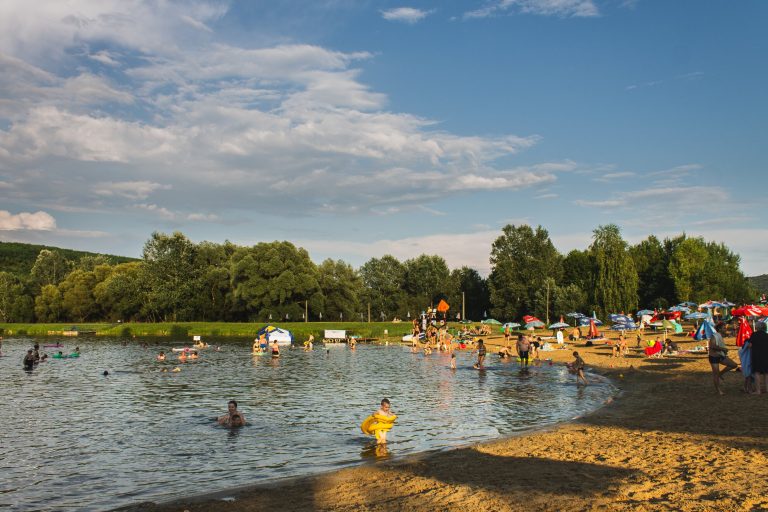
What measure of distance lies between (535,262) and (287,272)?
43.8 meters

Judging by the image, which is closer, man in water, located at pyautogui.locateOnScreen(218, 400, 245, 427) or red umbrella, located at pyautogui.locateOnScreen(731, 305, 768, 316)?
man in water, located at pyautogui.locateOnScreen(218, 400, 245, 427)

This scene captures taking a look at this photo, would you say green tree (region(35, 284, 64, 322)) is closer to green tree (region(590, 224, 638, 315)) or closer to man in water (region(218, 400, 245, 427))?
green tree (region(590, 224, 638, 315))

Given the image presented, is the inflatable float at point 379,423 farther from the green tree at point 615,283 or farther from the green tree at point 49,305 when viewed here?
the green tree at point 49,305

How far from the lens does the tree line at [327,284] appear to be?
89812mm

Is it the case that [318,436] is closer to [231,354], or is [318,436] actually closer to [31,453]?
[31,453]

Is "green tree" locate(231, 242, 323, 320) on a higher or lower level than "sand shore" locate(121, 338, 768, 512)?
higher

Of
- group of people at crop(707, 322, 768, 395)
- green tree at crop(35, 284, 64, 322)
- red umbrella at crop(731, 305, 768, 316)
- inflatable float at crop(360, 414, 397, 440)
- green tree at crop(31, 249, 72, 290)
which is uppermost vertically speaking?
green tree at crop(31, 249, 72, 290)

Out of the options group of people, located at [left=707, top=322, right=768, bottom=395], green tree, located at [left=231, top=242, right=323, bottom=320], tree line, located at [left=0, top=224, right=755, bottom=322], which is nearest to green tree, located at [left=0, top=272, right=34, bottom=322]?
tree line, located at [left=0, top=224, right=755, bottom=322]

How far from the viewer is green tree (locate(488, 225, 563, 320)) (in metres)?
101

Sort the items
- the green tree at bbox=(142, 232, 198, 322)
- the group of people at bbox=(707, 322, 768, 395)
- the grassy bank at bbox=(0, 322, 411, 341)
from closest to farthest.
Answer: the group of people at bbox=(707, 322, 768, 395)
the grassy bank at bbox=(0, 322, 411, 341)
the green tree at bbox=(142, 232, 198, 322)

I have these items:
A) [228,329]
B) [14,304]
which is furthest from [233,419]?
[14,304]

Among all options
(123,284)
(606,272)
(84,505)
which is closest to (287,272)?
(123,284)

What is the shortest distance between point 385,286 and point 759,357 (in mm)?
111049

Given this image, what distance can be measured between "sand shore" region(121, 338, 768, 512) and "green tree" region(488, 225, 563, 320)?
8183 cm
